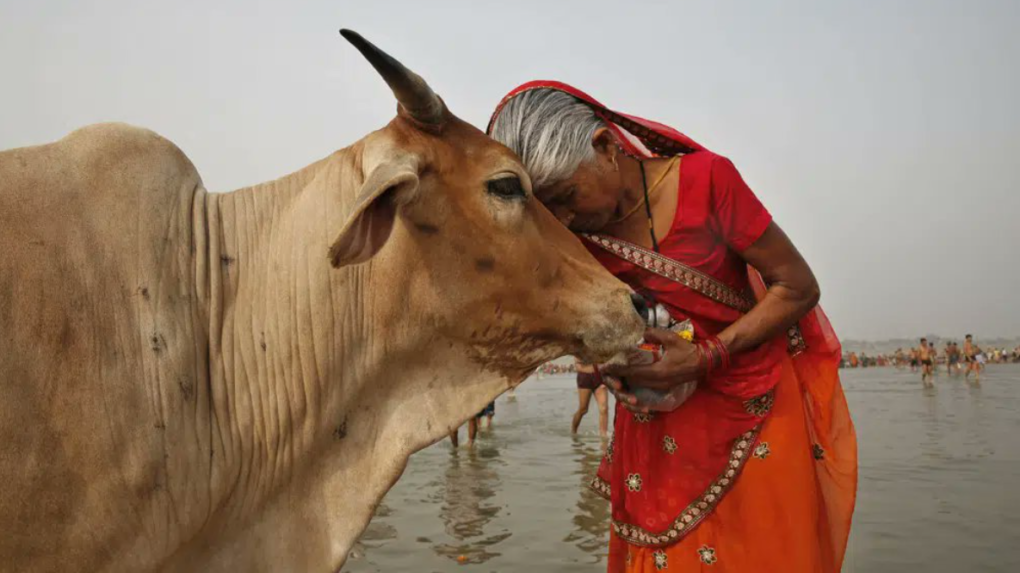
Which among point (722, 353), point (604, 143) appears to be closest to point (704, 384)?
point (722, 353)

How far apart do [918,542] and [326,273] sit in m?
5.56

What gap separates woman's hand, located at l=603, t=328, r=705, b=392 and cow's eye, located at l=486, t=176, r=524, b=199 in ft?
2.13

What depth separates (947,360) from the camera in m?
41.7

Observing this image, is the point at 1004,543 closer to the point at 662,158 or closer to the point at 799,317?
the point at 799,317

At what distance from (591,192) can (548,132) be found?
26 centimetres

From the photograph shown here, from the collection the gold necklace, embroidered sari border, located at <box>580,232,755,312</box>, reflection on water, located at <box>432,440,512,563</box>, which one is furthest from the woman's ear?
reflection on water, located at <box>432,440,512,563</box>

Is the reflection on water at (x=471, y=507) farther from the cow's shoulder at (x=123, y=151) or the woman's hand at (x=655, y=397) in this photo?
the cow's shoulder at (x=123, y=151)

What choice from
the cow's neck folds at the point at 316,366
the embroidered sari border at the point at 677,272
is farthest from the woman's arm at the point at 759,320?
the cow's neck folds at the point at 316,366

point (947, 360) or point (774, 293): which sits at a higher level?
point (774, 293)

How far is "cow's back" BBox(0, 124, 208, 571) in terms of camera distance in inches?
68.1

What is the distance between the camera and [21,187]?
1.92 m

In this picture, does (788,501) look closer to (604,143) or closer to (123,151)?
(604,143)

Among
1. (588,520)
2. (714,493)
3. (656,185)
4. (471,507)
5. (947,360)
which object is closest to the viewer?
(714,493)

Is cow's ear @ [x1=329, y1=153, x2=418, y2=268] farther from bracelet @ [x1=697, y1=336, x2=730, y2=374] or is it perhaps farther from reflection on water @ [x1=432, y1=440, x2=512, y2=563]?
reflection on water @ [x1=432, y1=440, x2=512, y2=563]
